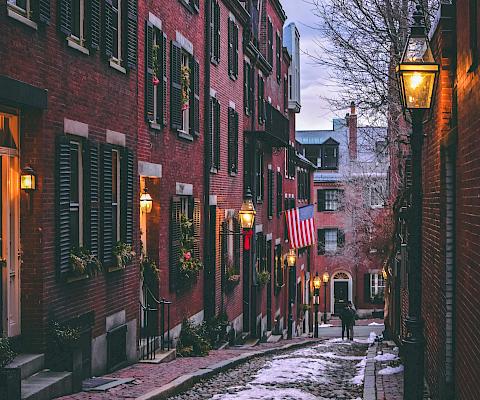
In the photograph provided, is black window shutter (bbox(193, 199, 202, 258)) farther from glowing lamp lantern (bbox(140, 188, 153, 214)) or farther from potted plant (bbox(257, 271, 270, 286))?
potted plant (bbox(257, 271, 270, 286))

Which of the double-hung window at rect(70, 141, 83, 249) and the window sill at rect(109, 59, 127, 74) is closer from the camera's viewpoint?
the double-hung window at rect(70, 141, 83, 249)

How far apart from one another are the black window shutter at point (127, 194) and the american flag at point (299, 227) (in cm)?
1830

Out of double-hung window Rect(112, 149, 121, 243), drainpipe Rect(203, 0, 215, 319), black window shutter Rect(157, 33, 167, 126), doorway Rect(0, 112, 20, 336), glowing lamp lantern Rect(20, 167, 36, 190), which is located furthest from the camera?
drainpipe Rect(203, 0, 215, 319)

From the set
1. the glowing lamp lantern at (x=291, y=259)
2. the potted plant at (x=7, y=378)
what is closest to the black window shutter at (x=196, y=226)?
the potted plant at (x=7, y=378)

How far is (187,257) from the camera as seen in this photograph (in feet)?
60.6

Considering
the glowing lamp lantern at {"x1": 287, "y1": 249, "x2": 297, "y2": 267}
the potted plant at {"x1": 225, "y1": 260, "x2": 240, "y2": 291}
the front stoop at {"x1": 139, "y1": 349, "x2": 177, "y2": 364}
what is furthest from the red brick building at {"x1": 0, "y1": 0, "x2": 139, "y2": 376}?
the glowing lamp lantern at {"x1": 287, "y1": 249, "x2": 297, "y2": 267}

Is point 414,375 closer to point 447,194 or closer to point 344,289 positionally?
point 447,194

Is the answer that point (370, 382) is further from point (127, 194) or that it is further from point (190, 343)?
point (190, 343)

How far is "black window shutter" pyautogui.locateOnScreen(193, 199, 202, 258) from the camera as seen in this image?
19.7 m

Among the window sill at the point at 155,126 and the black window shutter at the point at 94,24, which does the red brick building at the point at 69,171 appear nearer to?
the black window shutter at the point at 94,24

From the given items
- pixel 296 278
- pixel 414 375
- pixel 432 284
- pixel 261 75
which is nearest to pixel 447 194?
pixel 432 284

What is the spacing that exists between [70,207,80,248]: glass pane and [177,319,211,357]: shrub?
583 centimetres

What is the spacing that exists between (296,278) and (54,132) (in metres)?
32.7

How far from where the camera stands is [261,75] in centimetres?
3141
